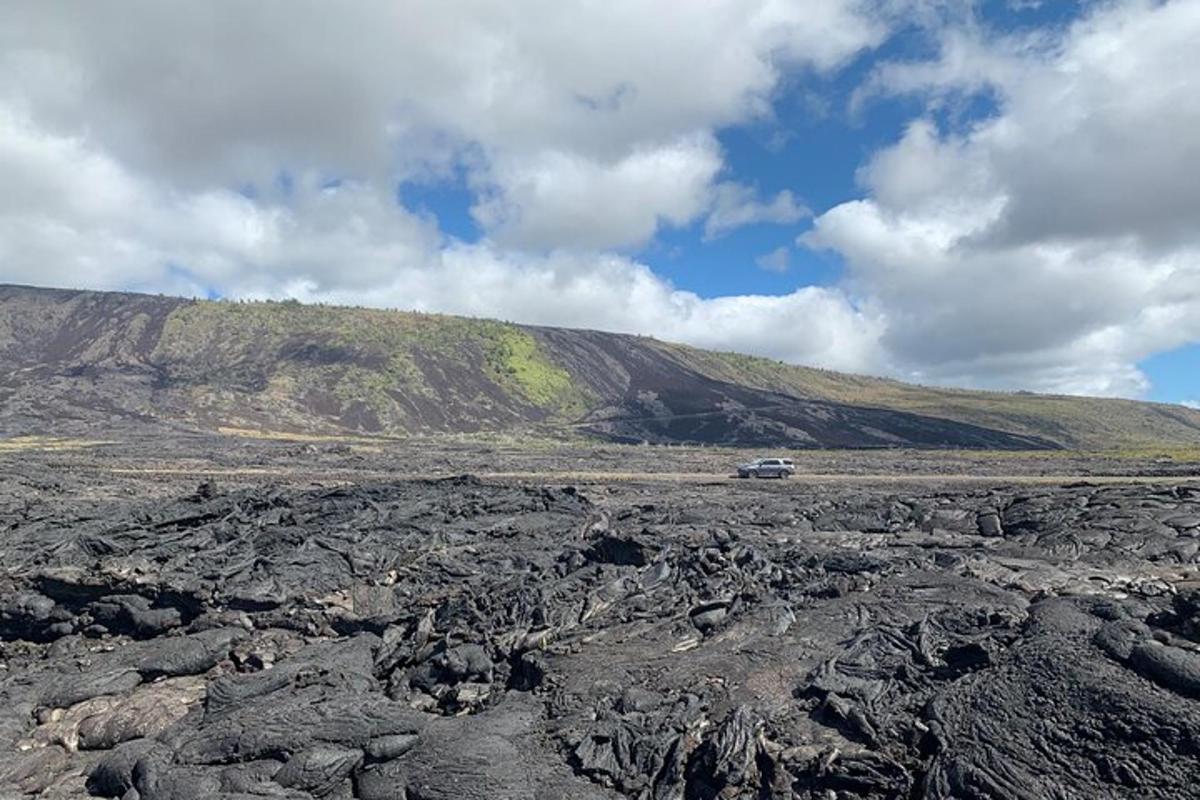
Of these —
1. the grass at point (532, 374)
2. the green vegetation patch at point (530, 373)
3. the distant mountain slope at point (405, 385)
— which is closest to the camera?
the distant mountain slope at point (405, 385)

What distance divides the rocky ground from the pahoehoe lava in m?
0.05

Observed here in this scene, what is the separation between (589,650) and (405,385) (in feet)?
293

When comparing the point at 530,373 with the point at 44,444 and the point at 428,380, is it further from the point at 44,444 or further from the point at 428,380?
the point at 44,444

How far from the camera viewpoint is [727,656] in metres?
11.6

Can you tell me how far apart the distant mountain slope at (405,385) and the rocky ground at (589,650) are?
221 ft

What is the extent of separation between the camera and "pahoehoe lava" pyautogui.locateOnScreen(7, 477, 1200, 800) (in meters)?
9.02

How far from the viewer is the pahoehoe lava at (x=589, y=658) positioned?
29.6ft

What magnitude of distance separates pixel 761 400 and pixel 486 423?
138 feet

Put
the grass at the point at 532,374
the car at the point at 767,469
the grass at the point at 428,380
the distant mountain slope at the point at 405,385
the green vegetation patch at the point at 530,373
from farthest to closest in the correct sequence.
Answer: the green vegetation patch at the point at 530,373 → the grass at the point at 532,374 → the grass at the point at 428,380 → the distant mountain slope at the point at 405,385 → the car at the point at 767,469

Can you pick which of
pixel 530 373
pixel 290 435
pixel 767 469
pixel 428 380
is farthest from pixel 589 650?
pixel 530 373

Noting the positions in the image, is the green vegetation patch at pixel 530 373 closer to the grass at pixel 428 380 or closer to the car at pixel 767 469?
the grass at pixel 428 380

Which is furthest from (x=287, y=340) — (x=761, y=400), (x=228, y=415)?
(x=761, y=400)

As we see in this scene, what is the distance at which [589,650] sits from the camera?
12.2m

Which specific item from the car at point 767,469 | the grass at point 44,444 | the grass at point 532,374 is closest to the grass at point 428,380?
the grass at point 532,374
